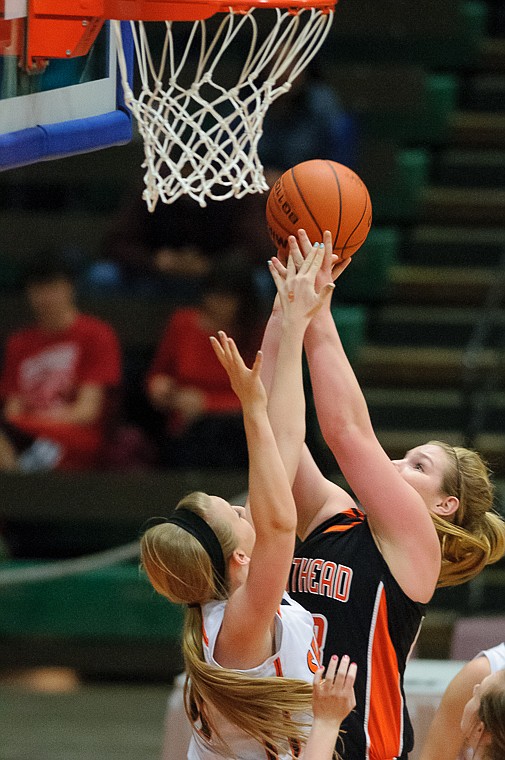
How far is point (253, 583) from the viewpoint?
2.33m

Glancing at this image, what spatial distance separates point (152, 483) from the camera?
6.02m

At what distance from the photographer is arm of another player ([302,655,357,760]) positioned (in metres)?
2.26

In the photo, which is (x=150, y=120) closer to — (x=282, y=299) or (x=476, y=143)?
(x=282, y=299)

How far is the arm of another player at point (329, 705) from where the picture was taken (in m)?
2.26

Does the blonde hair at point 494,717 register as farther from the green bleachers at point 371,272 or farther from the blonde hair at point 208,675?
the green bleachers at point 371,272

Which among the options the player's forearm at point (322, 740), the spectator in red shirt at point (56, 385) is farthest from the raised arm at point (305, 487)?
the spectator in red shirt at point (56, 385)

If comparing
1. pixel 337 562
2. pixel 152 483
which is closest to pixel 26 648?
pixel 152 483

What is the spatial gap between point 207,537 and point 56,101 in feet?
4.17

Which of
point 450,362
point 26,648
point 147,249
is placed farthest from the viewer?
point 450,362

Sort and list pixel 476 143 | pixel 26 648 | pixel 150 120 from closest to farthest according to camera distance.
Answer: pixel 150 120, pixel 26 648, pixel 476 143

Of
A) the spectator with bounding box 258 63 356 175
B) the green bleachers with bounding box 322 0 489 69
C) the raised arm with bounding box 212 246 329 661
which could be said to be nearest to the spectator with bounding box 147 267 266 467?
the spectator with bounding box 258 63 356 175

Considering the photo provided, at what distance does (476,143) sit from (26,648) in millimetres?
4183

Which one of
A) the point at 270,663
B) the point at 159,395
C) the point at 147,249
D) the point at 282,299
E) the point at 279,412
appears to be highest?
the point at 282,299

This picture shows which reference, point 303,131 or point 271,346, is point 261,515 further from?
point 303,131
